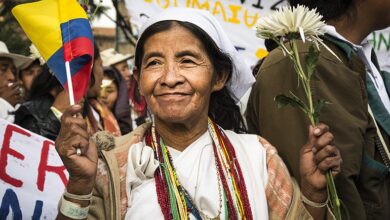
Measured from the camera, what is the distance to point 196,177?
250cm

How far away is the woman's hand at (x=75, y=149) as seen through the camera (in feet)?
7.42

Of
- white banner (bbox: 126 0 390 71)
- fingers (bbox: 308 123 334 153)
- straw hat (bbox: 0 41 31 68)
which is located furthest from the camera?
straw hat (bbox: 0 41 31 68)

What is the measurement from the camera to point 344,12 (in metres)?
3.07

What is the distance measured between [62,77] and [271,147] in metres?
0.88

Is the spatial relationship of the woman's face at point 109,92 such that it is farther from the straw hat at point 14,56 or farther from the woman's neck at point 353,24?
the woman's neck at point 353,24

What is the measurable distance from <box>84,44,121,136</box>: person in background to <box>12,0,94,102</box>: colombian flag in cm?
228

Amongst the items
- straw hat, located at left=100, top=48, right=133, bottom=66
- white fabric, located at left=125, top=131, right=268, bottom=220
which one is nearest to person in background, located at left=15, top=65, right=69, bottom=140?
white fabric, located at left=125, top=131, right=268, bottom=220

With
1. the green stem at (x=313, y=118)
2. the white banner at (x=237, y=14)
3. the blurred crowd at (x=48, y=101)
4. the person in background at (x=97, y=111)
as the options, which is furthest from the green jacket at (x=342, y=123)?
the white banner at (x=237, y=14)

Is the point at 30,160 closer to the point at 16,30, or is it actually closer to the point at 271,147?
the point at 271,147

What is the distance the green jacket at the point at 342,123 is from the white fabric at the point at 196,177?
0.63 ft

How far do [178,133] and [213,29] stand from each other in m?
0.44

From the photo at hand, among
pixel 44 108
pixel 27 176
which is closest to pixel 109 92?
pixel 44 108

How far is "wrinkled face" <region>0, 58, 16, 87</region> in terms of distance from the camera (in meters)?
5.99

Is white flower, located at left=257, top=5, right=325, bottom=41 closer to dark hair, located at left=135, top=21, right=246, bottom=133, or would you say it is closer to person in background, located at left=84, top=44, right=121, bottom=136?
dark hair, located at left=135, top=21, right=246, bottom=133
